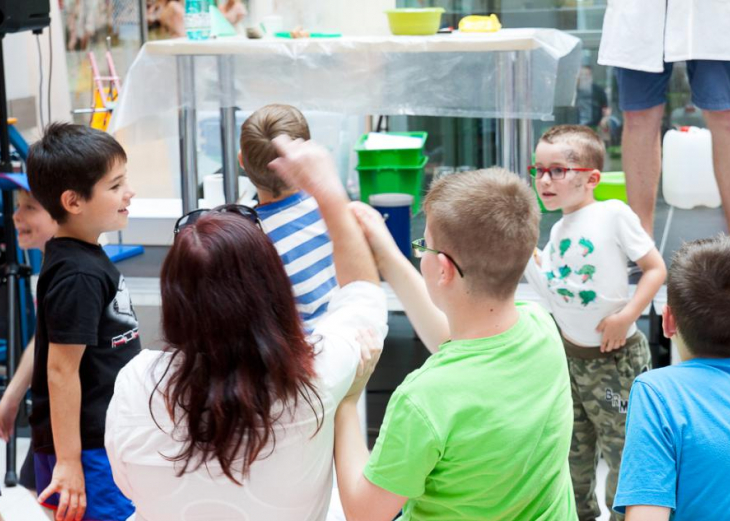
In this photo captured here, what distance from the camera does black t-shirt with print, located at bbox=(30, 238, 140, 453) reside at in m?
1.66

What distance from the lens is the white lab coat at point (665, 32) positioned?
306cm

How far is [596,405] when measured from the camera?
224 cm

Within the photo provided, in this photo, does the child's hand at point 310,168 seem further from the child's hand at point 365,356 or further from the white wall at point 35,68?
the white wall at point 35,68

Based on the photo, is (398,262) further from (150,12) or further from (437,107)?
(150,12)

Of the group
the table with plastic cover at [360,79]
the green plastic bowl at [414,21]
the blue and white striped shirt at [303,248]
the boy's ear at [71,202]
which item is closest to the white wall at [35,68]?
the table with plastic cover at [360,79]

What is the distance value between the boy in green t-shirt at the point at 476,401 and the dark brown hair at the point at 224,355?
5.3 inches

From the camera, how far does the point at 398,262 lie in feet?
4.81

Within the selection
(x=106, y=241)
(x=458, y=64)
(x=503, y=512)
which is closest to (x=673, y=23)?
(x=458, y=64)

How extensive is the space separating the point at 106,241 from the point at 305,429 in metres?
3.68

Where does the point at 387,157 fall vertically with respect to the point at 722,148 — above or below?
below

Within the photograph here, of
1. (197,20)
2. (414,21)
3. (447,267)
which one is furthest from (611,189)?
(447,267)

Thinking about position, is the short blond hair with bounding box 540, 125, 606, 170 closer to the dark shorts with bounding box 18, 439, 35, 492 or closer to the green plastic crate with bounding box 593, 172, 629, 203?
the dark shorts with bounding box 18, 439, 35, 492

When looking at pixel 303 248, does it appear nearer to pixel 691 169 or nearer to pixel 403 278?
pixel 403 278

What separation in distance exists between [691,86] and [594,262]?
1.29m
